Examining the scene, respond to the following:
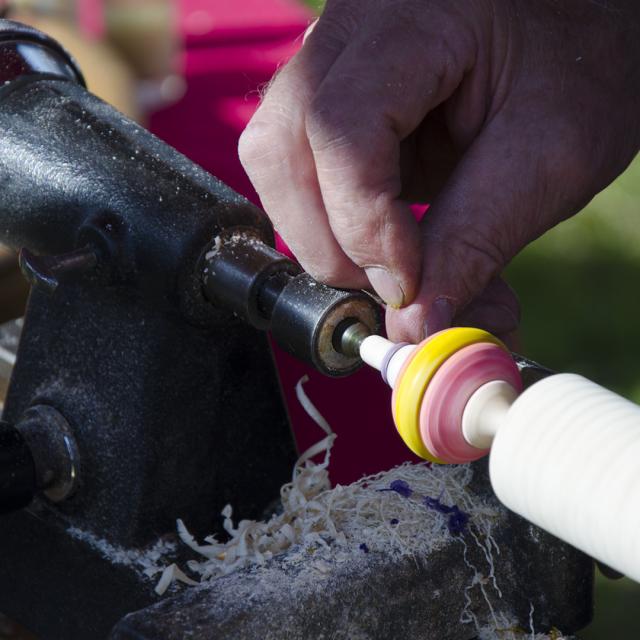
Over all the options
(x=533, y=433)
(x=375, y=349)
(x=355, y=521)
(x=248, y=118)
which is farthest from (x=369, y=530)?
(x=248, y=118)

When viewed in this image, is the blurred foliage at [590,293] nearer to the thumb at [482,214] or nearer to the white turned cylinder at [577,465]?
the thumb at [482,214]

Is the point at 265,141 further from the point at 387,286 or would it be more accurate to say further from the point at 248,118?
the point at 248,118

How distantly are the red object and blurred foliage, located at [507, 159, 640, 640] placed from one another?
72 cm

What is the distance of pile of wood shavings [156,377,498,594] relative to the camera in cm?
84

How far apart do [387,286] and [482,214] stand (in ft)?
0.29

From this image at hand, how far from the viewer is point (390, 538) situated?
33.2 inches

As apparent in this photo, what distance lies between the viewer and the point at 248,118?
2178 mm

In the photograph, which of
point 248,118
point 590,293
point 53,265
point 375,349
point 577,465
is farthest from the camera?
point 590,293

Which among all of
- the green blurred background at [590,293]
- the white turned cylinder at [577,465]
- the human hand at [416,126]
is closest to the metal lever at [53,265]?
the human hand at [416,126]

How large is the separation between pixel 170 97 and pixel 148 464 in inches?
70.0

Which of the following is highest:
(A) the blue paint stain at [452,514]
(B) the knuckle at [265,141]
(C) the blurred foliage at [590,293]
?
(B) the knuckle at [265,141]

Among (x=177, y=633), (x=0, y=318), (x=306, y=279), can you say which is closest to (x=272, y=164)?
(x=306, y=279)

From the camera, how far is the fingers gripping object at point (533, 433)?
57cm

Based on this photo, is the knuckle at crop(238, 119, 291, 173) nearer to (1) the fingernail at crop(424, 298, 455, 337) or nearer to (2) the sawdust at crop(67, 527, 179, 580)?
(1) the fingernail at crop(424, 298, 455, 337)
